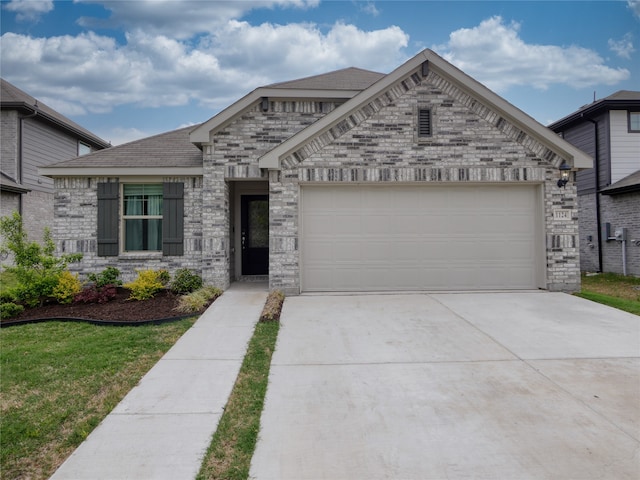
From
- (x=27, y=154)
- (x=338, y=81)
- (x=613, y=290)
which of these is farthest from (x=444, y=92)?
(x=27, y=154)

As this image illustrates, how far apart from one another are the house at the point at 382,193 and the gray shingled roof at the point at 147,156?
0.12 meters

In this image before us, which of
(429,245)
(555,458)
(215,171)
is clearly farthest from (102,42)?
(555,458)

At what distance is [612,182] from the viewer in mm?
14250

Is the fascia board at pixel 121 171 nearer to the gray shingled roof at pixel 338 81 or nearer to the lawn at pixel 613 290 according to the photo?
the gray shingled roof at pixel 338 81

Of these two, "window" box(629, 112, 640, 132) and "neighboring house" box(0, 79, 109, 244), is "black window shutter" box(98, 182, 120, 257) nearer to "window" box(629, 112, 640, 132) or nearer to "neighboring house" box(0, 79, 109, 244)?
"neighboring house" box(0, 79, 109, 244)

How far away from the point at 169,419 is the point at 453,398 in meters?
2.64

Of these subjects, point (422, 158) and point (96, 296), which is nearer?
point (96, 296)

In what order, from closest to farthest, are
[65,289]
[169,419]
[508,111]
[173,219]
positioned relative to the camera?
[169,419] → [65,289] → [508,111] → [173,219]

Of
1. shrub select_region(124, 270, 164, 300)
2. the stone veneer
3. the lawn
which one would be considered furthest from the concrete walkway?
the lawn

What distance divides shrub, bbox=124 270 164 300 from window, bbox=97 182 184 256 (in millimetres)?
1167

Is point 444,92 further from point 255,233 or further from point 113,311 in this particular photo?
point 113,311

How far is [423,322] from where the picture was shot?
22.1ft

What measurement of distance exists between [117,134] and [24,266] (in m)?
20.0

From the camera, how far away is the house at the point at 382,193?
9047 millimetres
